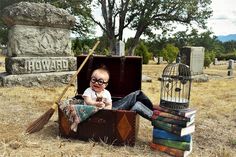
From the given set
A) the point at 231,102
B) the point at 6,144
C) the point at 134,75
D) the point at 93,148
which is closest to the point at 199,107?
the point at 231,102

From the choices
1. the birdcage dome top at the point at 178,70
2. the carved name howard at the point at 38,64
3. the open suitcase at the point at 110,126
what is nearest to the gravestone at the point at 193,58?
the carved name howard at the point at 38,64

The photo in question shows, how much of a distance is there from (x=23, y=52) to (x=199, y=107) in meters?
5.20

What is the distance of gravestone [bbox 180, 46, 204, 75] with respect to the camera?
1355 centimetres

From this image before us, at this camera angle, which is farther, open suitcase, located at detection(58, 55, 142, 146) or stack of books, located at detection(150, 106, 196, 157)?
open suitcase, located at detection(58, 55, 142, 146)

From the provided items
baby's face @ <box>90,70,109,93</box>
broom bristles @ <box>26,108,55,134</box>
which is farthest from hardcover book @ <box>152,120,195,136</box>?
broom bristles @ <box>26,108,55,134</box>

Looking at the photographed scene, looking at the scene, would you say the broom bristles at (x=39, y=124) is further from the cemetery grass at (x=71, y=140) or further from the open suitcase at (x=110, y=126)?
the open suitcase at (x=110, y=126)

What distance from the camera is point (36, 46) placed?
879 cm

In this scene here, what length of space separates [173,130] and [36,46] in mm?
6229

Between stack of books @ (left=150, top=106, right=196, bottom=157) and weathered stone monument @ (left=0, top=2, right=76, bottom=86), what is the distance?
18.3 feet

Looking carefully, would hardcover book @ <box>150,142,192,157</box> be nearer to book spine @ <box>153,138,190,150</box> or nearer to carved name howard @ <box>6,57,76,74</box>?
book spine @ <box>153,138,190,150</box>

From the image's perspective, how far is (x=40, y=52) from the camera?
886 centimetres

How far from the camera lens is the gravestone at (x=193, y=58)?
13.6 m

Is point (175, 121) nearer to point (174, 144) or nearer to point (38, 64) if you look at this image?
point (174, 144)

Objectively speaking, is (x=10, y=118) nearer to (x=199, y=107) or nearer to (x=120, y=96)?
(x=120, y=96)
